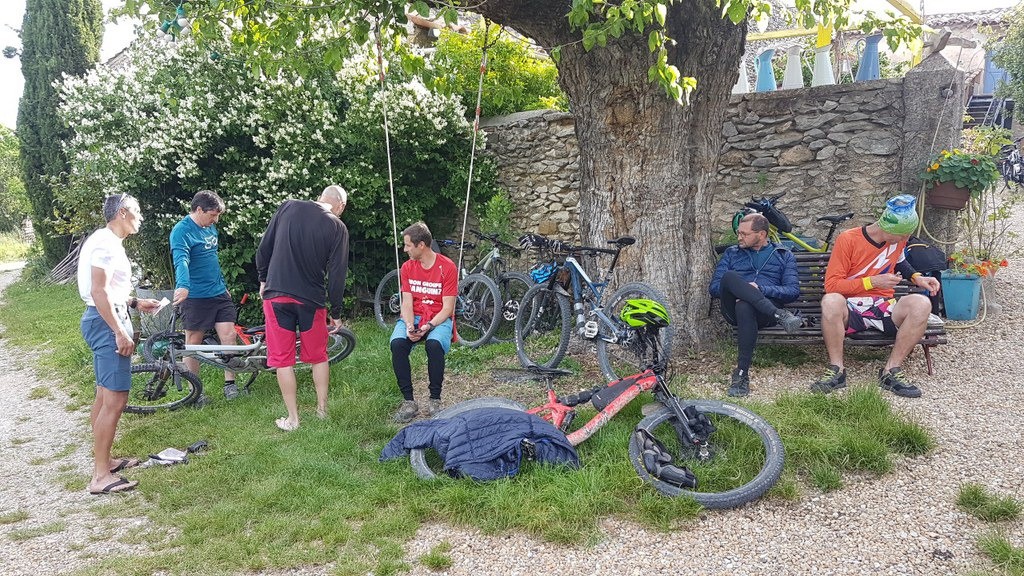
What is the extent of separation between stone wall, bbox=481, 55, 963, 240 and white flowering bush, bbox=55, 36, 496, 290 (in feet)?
9.99

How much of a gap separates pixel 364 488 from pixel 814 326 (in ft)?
11.5

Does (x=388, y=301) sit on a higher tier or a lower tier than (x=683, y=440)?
higher

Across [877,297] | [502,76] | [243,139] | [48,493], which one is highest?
[502,76]

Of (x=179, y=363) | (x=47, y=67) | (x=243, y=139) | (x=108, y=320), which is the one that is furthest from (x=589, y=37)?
(x=47, y=67)

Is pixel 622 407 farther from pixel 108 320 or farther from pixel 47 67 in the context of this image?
pixel 47 67

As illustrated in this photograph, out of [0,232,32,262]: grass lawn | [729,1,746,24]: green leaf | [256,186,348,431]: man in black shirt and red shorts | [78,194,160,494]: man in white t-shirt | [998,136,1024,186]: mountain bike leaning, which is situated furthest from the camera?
[0,232,32,262]: grass lawn

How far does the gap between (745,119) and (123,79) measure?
7155 mm

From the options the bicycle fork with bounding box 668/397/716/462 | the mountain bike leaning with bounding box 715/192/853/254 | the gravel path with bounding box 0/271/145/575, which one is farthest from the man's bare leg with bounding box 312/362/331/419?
the mountain bike leaning with bounding box 715/192/853/254

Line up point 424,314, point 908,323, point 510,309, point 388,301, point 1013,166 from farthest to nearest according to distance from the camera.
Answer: point 1013,166 → point 388,301 → point 510,309 → point 424,314 → point 908,323

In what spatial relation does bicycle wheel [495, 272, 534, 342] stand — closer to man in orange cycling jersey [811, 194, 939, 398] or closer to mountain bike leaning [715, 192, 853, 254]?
mountain bike leaning [715, 192, 853, 254]

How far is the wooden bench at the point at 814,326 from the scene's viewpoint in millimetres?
4676

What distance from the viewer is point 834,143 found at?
6379 mm

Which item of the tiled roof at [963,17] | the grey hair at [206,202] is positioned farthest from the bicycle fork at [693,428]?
the tiled roof at [963,17]

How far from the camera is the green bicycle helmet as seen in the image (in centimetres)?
378
